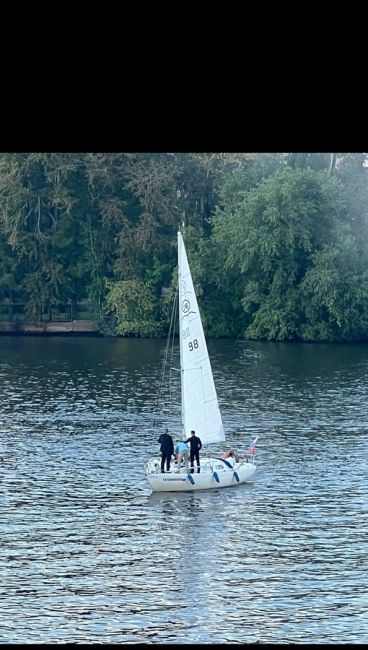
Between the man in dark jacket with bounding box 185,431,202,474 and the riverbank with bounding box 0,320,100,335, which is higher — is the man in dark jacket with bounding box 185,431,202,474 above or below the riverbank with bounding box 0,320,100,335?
below

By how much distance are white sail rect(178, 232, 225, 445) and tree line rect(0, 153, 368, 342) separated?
46187 millimetres

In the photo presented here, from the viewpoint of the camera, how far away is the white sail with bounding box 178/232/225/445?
45.3 m

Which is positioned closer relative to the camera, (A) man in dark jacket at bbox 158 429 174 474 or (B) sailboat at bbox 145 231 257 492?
(A) man in dark jacket at bbox 158 429 174 474

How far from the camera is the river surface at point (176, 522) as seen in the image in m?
28.5

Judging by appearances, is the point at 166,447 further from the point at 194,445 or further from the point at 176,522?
the point at 176,522

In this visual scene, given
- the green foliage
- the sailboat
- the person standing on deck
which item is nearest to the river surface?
the sailboat

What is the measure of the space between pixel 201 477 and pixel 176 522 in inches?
160

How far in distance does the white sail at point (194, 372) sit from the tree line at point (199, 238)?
46187 millimetres

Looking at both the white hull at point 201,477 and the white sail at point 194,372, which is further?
the white sail at point 194,372

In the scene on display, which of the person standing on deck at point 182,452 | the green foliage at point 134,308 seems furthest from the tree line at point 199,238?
the person standing on deck at point 182,452

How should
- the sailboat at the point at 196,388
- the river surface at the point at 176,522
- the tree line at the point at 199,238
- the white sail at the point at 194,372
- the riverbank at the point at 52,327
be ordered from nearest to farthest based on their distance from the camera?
the river surface at the point at 176,522, the sailboat at the point at 196,388, the white sail at the point at 194,372, the tree line at the point at 199,238, the riverbank at the point at 52,327

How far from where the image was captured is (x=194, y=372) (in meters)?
45.7

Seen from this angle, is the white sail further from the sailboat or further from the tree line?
the tree line

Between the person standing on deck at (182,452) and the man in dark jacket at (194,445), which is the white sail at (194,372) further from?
the person standing on deck at (182,452)
